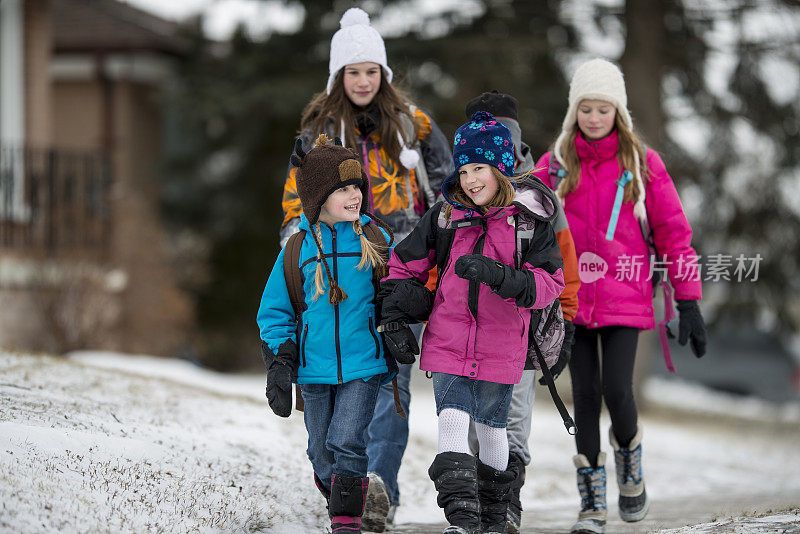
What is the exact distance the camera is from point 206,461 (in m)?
4.86

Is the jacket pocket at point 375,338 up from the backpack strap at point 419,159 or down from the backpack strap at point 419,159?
down

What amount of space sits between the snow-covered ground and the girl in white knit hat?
499 mm

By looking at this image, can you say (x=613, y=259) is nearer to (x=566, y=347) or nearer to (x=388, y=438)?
(x=566, y=347)

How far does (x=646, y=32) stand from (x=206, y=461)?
32.7 ft

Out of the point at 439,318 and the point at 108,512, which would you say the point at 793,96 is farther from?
the point at 108,512

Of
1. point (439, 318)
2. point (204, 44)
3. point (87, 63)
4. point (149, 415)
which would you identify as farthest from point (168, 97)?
point (439, 318)

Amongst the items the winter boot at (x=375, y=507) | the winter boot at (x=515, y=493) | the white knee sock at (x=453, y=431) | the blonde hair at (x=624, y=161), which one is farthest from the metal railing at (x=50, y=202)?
the white knee sock at (x=453, y=431)

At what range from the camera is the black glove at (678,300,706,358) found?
189 inches

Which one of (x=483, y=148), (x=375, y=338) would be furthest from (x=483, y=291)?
(x=483, y=148)

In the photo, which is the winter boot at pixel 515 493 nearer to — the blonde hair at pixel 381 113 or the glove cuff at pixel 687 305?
the glove cuff at pixel 687 305

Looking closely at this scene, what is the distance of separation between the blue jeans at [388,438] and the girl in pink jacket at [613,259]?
89cm

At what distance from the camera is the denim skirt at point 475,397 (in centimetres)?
406

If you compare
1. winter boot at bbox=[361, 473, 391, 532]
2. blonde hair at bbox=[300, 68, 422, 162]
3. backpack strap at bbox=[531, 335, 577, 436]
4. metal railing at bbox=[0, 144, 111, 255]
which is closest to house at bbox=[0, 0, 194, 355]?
metal railing at bbox=[0, 144, 111, 255]

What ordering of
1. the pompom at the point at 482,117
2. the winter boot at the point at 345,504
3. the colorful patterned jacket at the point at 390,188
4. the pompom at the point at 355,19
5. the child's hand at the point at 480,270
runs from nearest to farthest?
the child's hand at the point at 480,270 < the winter boot at the point at 345,504 < the pompom at the point at 482,117 < the colorful patterned jacket at the point at 390,188 < the pompom at the point at 355,19
